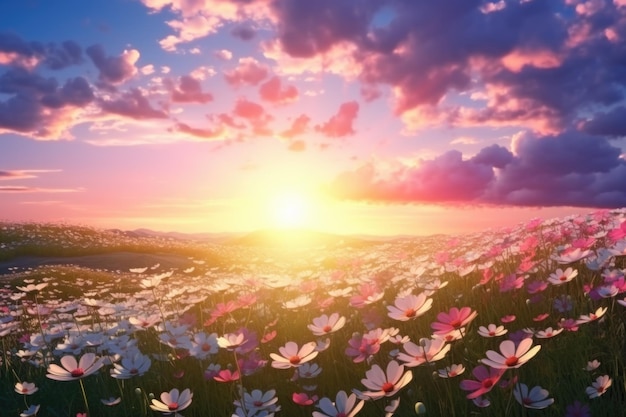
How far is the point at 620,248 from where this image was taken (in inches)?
163

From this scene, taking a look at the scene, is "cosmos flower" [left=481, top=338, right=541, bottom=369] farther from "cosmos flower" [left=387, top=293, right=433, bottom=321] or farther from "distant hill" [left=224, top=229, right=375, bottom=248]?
"distant hill" [left=224, top=229, right=375, bottom=248]

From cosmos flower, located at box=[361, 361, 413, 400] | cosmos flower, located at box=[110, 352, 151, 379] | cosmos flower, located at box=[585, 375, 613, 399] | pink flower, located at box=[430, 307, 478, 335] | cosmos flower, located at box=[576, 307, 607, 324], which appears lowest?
cosmos flower, located at box=[110, 352, 151, 379]

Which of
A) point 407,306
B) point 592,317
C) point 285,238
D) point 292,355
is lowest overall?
point 285,238

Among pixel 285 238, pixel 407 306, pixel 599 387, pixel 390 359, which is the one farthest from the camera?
pixel 285 238

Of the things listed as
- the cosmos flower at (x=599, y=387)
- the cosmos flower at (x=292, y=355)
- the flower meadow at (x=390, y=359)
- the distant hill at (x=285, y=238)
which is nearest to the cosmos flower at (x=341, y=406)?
the flower meadow at (x=390, y=359)

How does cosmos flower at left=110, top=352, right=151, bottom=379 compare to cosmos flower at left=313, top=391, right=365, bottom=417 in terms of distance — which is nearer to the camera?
cosmos flower at left=313, top=391, right=365, bottom=417

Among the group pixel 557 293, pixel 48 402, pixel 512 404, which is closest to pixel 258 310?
pixel 48 402

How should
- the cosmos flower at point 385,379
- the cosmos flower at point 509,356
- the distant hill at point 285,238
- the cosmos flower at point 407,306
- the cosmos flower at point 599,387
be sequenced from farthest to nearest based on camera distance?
the distant hill at point 285,238
the cosmos flower at point 407,306
the cosmos flower at point 599,387
the cosmos flower at point 385,379
the cosmos flower at point 509,356

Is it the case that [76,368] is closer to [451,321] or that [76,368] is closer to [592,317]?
[451,321]

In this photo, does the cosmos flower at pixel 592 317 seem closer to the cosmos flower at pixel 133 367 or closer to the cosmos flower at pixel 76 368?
the cosmos flower at pixel 76 368

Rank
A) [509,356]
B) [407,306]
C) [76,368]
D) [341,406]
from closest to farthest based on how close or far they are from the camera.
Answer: [509,356]
[341,406]
[407,306]
[76,368]

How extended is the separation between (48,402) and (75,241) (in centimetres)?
3633

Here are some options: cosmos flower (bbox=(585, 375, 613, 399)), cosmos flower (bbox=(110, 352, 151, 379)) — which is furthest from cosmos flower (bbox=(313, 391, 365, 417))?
cosmos flower (bbox=(110, 352, 151, 379))

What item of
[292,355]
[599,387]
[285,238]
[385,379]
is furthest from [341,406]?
[285,238]
